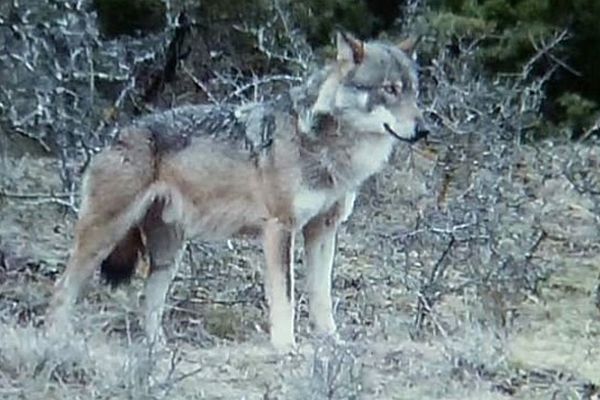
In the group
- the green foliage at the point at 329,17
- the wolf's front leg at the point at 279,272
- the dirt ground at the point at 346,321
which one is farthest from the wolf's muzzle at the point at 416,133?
the green foliage at the point at 329,17

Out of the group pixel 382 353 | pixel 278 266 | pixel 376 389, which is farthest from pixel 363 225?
pixel 376 389

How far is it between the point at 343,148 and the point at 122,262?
1.39m

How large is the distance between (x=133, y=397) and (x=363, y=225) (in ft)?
15.8

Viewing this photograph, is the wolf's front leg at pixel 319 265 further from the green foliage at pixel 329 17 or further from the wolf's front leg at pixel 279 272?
the green foliage at pixel 329 17

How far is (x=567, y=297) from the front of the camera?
10164 millimetres

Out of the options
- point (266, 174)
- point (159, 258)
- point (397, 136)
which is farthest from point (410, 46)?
point (159, 258)

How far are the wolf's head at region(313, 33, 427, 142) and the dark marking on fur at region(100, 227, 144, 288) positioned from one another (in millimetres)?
1264

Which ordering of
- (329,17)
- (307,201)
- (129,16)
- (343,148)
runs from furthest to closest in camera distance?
(329,17), (129,16), (343,148), (307,201)

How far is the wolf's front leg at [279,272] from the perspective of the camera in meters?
8.52

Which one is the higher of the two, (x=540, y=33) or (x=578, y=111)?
(x=540, y=33)

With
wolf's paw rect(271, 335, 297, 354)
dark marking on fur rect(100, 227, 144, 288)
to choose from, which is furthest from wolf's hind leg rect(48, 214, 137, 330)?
wolf's paw rect(271, 335, 297, 354)

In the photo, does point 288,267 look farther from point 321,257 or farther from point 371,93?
point 371,93

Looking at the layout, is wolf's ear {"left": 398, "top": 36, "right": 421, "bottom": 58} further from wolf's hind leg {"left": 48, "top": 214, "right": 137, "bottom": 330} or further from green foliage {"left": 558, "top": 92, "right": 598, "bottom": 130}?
green foliage {"left": 558, "top": 92, "right": 598, "bottom": 130}

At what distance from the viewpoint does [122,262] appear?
360 inches
